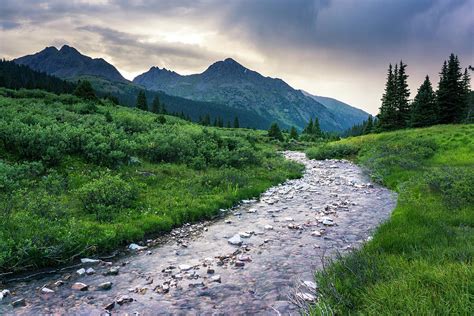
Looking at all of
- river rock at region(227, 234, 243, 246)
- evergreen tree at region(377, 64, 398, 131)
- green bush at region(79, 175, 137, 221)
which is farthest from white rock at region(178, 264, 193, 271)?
evergreen tree at region(377, 64, 398, 131)

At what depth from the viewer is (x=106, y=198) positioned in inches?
508

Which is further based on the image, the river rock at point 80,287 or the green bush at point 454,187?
the green bush at point 454,187

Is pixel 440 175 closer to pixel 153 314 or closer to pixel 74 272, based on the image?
pixel 153 314

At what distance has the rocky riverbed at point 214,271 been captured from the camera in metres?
7.00

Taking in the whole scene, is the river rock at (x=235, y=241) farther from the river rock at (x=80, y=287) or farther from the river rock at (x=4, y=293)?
the river rock at (x=4, y=293)

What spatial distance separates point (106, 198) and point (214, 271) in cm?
652

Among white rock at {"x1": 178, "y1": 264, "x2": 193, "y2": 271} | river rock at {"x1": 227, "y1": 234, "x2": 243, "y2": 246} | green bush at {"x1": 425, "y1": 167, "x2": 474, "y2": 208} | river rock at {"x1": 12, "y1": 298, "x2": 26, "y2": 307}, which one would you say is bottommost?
river rock at {"x1": 12, "y1": 298, "x2": 26, "y2": 307}

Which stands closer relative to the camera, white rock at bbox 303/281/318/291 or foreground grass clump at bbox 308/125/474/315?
foreground grass clump at bbox 308/125/474/315

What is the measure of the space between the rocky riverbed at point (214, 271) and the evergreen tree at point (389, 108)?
55.7 m

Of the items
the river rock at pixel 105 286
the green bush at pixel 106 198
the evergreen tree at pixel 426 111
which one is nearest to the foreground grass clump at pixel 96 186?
the green bush at pixel 106 198

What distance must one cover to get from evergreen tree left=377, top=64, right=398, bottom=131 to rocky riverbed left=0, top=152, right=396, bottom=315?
55.7 metres

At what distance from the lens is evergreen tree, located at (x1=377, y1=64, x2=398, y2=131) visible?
209ft

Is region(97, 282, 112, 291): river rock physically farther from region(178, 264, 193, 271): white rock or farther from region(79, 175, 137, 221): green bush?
region(79, 175, 137, 221): green bush

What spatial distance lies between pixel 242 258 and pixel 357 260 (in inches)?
134
